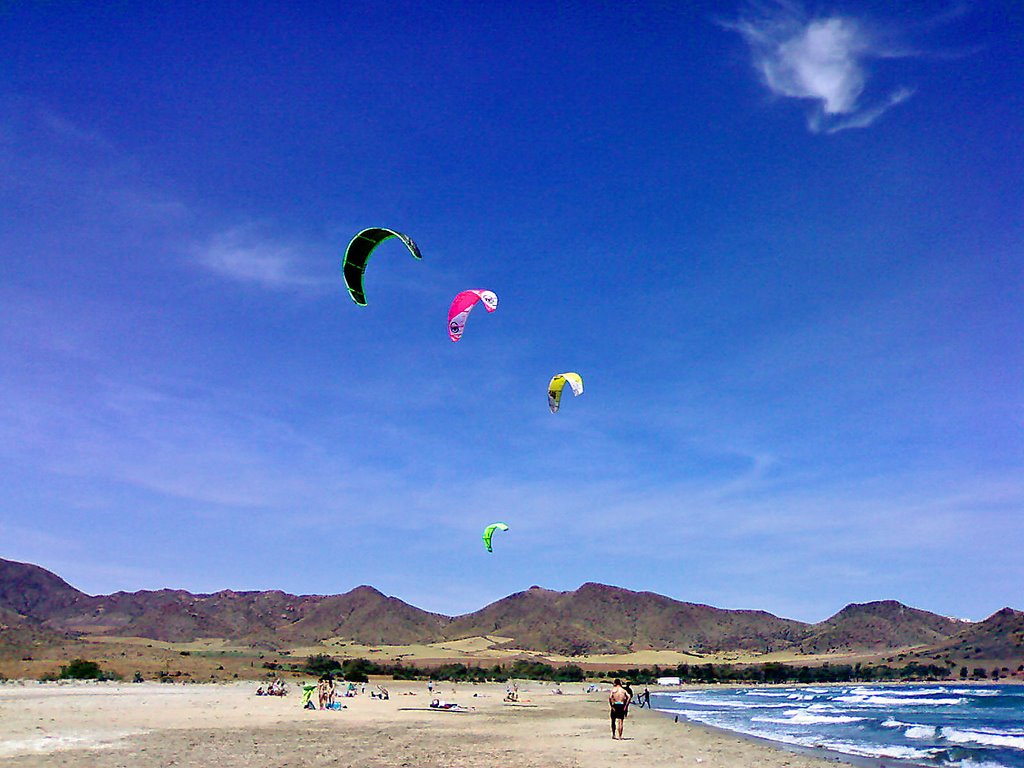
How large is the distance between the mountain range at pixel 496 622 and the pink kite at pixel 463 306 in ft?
421

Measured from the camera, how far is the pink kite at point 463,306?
2147cm

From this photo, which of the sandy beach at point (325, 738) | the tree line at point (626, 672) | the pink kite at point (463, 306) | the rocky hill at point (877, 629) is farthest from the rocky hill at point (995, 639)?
the pink kite at point (463, 306)

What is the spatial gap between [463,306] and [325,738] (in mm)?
11819

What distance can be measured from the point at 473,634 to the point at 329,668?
105m

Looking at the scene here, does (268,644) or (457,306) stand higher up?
(457,306)

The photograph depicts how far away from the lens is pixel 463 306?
22.2m

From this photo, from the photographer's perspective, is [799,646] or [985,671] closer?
[985,671]

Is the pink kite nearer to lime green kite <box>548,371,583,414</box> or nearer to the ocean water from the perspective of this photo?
lime green kite <box>548,371,583,414</box>

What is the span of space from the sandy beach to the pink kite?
34.7 ft

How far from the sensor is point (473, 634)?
6727 inches

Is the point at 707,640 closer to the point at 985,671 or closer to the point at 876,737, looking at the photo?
the point at 985,671

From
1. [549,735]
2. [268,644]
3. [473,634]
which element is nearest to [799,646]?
[473,634]

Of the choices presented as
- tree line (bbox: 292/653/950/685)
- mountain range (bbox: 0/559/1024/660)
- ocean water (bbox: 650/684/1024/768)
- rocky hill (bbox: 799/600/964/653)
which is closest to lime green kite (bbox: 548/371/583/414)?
ocean water (bbox: 650/684/1024/768)

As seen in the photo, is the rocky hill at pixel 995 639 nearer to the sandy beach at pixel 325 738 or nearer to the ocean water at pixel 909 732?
the ocean water at pixel 909 732
